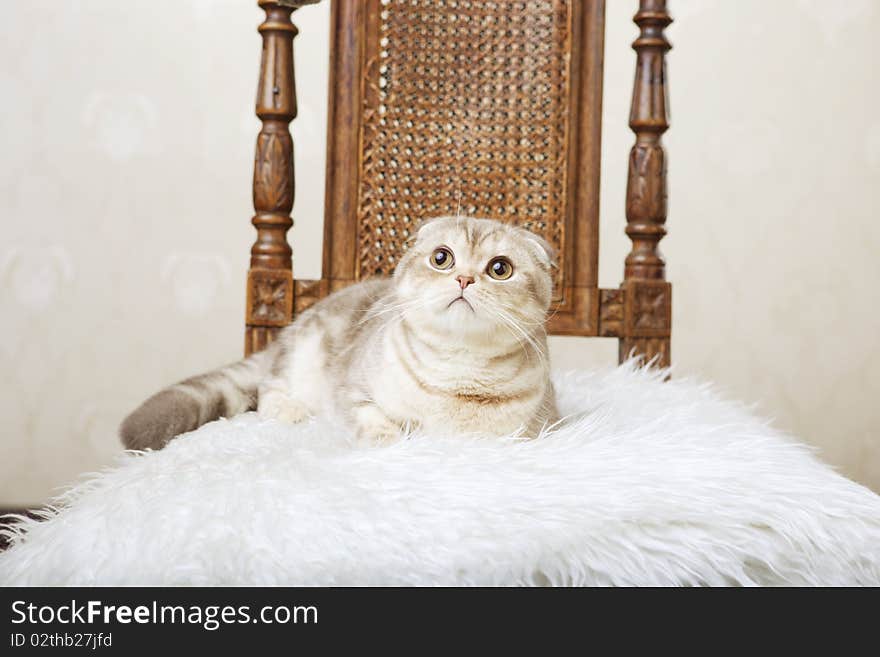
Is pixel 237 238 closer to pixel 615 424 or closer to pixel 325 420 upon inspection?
pixel 325 420

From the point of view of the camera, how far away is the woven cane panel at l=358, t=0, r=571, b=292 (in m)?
1.58

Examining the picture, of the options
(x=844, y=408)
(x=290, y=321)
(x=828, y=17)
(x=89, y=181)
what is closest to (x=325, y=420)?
(x=290, y=321)

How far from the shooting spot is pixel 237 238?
2.28 meters

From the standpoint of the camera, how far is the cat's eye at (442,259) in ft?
Result: 3.49

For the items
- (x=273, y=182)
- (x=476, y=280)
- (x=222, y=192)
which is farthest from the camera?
(x=222, y=192)

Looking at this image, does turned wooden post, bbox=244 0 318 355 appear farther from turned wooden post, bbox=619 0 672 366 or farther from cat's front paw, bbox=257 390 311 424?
turned wooden post, bbox=619 0 672 366

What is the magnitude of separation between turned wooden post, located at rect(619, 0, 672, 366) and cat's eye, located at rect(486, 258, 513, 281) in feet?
1.82

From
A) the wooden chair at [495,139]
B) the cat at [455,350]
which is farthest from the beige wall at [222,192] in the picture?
the cat at [455,350]

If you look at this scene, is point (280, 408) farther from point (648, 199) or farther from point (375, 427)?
point (648, 199)

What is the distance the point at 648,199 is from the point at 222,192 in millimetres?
1191

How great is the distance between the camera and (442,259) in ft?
3.51

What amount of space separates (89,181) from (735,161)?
1729mm

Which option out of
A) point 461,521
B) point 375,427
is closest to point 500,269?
point 375,427

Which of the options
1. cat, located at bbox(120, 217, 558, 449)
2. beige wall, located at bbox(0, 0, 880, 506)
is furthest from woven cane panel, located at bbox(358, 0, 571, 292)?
beige wall, located at bbox(0, 0, 880, 506)
